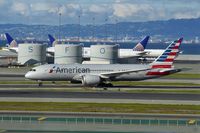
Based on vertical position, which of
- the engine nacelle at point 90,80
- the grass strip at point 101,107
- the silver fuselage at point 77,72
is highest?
the silver fuselage at point 77,72

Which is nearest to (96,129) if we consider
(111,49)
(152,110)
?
(152,110)

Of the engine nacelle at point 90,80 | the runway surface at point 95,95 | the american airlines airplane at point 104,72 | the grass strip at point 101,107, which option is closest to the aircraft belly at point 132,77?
the american airlines airplane at point 104,72

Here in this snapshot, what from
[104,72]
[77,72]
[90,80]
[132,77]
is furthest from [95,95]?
[132,77]

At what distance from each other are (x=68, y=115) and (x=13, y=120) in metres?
6.75

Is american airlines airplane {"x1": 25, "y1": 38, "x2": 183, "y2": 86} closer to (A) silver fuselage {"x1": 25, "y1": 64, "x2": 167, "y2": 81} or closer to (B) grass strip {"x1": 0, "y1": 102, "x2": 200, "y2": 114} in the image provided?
(A) silver fuselage {"x1": 25, "y1": 64, "x2": 167, "y2": 81}

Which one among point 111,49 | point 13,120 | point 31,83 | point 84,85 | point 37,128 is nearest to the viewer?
point 37,128

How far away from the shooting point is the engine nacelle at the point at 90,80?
75.9 m

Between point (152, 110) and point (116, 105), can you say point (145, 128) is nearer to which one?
point (152, 110)

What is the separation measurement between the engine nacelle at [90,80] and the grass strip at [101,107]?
20702mm

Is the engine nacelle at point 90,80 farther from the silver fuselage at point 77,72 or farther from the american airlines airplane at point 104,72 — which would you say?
the silver fuselage at point 77,72

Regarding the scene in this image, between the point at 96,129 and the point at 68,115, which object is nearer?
the point at 96,129

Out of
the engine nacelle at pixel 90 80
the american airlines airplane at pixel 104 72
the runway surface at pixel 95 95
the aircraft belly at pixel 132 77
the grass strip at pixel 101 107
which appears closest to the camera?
the grass strip at pixel 101 107

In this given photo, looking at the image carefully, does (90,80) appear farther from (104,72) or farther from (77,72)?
(104,72)

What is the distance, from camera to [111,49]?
130 meters
